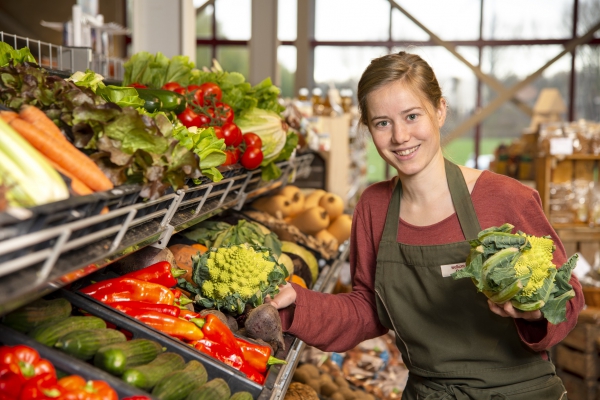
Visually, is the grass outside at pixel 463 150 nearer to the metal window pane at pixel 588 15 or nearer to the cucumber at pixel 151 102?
the metal window pane at pixel 588 15

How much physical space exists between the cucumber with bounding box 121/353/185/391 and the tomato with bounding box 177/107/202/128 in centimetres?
118

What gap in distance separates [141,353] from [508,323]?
1.28m

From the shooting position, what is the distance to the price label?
18.0 feet

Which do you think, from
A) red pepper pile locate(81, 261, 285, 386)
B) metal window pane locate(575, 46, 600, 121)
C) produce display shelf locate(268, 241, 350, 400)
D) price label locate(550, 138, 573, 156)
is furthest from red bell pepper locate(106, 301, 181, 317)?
metal window pane locate(575, 46, 600, 121)

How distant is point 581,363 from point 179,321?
361cm

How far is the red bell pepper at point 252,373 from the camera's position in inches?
70.4

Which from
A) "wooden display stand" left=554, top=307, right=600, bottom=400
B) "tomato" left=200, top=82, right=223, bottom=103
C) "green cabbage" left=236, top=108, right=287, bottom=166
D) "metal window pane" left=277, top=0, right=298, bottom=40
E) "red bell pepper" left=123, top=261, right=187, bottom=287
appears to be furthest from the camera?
"metal window pane" left=277, top=0, right=298, bottom=40

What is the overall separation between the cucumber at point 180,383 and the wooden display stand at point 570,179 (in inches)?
178

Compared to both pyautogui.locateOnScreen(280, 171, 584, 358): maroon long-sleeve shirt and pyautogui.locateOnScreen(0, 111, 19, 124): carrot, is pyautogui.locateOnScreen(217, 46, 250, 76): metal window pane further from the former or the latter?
pyautogui.locateOnScreen(0, 111, 19, 124): carrot

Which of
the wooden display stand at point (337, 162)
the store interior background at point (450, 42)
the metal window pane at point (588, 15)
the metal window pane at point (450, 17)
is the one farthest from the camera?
the metal window pane at point (450, 17)

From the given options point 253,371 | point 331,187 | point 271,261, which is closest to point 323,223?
point 331,187

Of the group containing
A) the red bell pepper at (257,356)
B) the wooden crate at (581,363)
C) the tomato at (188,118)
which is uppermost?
the tomato at (188,118)

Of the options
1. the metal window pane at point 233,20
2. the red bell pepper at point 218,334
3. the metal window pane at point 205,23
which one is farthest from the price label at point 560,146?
the metal window pane at point 205,23

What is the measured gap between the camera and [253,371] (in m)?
1.83
